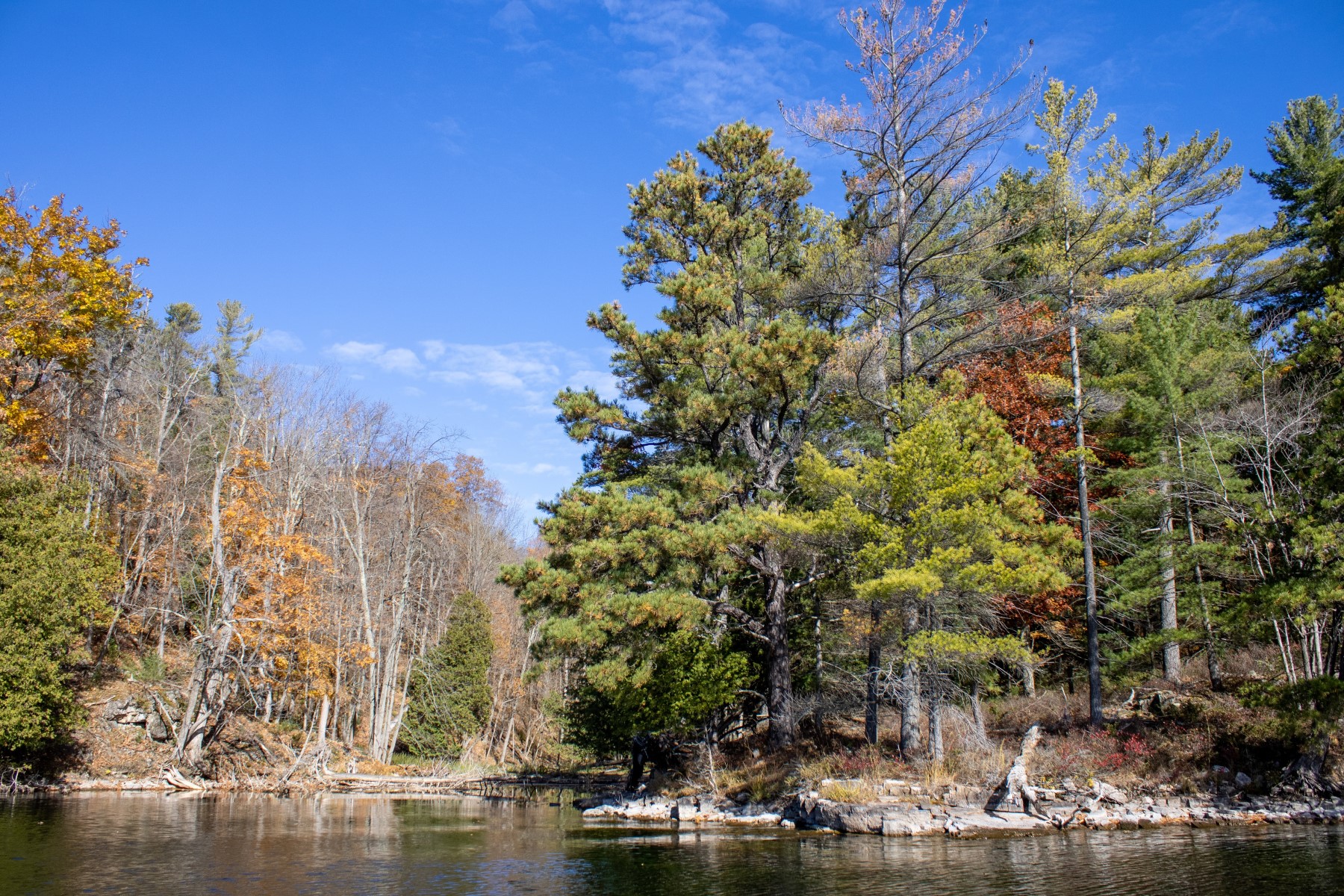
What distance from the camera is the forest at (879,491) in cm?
1562

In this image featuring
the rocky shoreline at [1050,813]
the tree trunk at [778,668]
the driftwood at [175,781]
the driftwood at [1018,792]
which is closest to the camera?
the rocky shoreline at [1050,813]

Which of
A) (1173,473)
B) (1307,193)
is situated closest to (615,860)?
(1173,473)

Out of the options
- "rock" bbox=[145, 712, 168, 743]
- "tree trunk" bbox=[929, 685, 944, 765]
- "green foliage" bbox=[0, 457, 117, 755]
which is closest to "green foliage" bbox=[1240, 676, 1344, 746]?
"tree trunk" bbox=[929, 685, 944, 765]

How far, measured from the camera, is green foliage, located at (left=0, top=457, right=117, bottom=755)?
18.5 meters

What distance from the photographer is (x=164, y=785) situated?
2212 centimetres

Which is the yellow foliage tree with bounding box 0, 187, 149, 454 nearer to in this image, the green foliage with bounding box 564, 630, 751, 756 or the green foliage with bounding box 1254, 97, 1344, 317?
the green foliage with bounding box 564, 630, 751, 756

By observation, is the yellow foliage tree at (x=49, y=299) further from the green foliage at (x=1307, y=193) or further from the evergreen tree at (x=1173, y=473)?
the green foliage at (x=1307, y=193)

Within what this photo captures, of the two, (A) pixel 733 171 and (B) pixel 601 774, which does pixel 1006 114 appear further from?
(B) pixel 601 774

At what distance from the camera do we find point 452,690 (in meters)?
31.3

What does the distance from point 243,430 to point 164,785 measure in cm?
1092

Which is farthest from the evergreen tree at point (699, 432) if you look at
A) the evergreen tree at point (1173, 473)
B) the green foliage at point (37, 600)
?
the green foliage at point (37, 600)

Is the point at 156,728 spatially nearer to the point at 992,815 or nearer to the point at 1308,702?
the point at 992,815

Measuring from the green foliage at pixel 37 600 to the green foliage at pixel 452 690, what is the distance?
40.5 feet

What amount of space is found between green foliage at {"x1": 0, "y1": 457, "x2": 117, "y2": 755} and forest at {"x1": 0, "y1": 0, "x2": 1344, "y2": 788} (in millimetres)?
89
